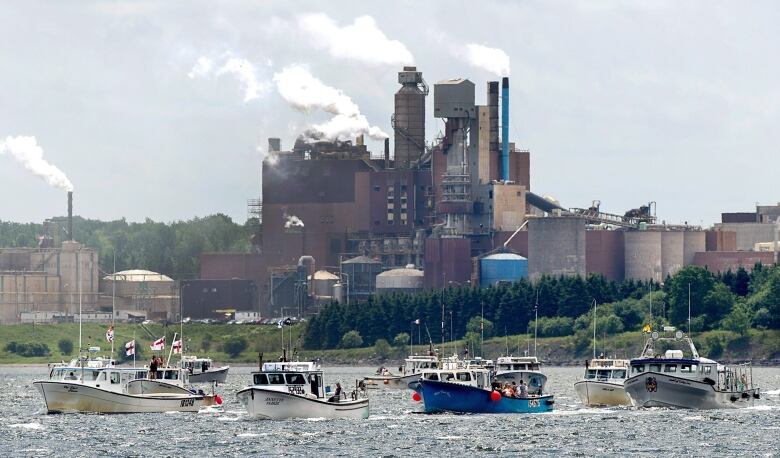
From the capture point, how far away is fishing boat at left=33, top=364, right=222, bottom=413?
543ft

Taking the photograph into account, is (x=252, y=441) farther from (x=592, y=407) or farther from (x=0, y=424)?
(x=592, y=407)

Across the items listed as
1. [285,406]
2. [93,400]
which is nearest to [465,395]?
[285,406]

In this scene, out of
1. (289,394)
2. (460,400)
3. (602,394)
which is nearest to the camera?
(289,394)

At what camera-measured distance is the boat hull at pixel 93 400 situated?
165250 mm

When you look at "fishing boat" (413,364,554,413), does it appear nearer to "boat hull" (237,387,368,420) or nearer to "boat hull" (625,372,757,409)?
"boat hull" (625,372,757,409)

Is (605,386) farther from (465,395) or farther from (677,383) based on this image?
(465,395)

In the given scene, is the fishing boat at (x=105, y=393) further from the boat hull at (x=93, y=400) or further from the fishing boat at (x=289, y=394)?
the fishing boat at (x=289, y=394)

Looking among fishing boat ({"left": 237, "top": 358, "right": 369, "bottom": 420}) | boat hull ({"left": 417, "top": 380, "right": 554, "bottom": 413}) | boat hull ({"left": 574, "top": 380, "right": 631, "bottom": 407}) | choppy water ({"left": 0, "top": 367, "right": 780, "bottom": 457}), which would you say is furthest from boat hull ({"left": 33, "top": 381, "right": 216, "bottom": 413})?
boat hull ({"left": 574, "top": 380, "right": 631, "bottom": 407})

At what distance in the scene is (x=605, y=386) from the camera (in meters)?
181

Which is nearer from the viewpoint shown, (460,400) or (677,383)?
(460,400)

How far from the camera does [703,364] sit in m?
172

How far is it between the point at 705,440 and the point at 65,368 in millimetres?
48459

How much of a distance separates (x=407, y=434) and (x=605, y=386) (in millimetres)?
34926

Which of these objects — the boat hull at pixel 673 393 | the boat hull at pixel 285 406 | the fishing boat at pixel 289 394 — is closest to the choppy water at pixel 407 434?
the boat hull at pixel 285 406
